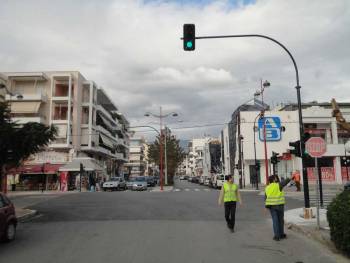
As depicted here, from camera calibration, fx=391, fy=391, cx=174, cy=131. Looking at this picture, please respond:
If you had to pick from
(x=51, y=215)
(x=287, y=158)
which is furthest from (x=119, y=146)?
(x=51, y=215)

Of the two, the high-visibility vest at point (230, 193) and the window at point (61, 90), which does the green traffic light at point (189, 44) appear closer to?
the high-visibility vest at point (230, 193)

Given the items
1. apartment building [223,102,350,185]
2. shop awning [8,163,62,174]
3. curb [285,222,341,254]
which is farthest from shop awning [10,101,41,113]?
curb [285,222,341,254]

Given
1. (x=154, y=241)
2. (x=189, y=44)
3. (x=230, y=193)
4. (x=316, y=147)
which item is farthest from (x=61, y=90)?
(x=154, y=241)

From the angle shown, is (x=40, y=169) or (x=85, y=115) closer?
(x=40, y=169)

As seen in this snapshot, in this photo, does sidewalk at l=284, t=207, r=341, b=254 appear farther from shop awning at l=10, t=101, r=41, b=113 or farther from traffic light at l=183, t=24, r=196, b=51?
shop awning at l=10, t=101, r=41, b=113

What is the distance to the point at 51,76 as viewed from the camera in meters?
52.0

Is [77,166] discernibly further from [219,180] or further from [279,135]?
[279,135]

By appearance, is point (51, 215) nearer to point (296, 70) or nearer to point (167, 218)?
point (167, 218)

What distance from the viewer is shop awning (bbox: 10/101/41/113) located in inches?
1941

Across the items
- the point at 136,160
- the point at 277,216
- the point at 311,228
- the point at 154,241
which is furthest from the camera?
the point at 136,160

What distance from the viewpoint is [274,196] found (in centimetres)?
1038

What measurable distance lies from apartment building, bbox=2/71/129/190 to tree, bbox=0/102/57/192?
28.3 metres

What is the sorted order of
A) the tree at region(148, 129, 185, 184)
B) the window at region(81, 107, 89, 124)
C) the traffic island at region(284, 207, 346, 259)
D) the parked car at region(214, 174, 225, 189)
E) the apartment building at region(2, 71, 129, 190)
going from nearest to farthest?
the traffic island at region(284, 207, 346, 259) → the parked car at region(214, 174, 225, 189) → the apartment building at region(2, 71, 129, 190) → the window at region(81, 107, 89, 124) → the tree at region(148, 129, 185, 184)

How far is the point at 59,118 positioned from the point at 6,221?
43588mm
